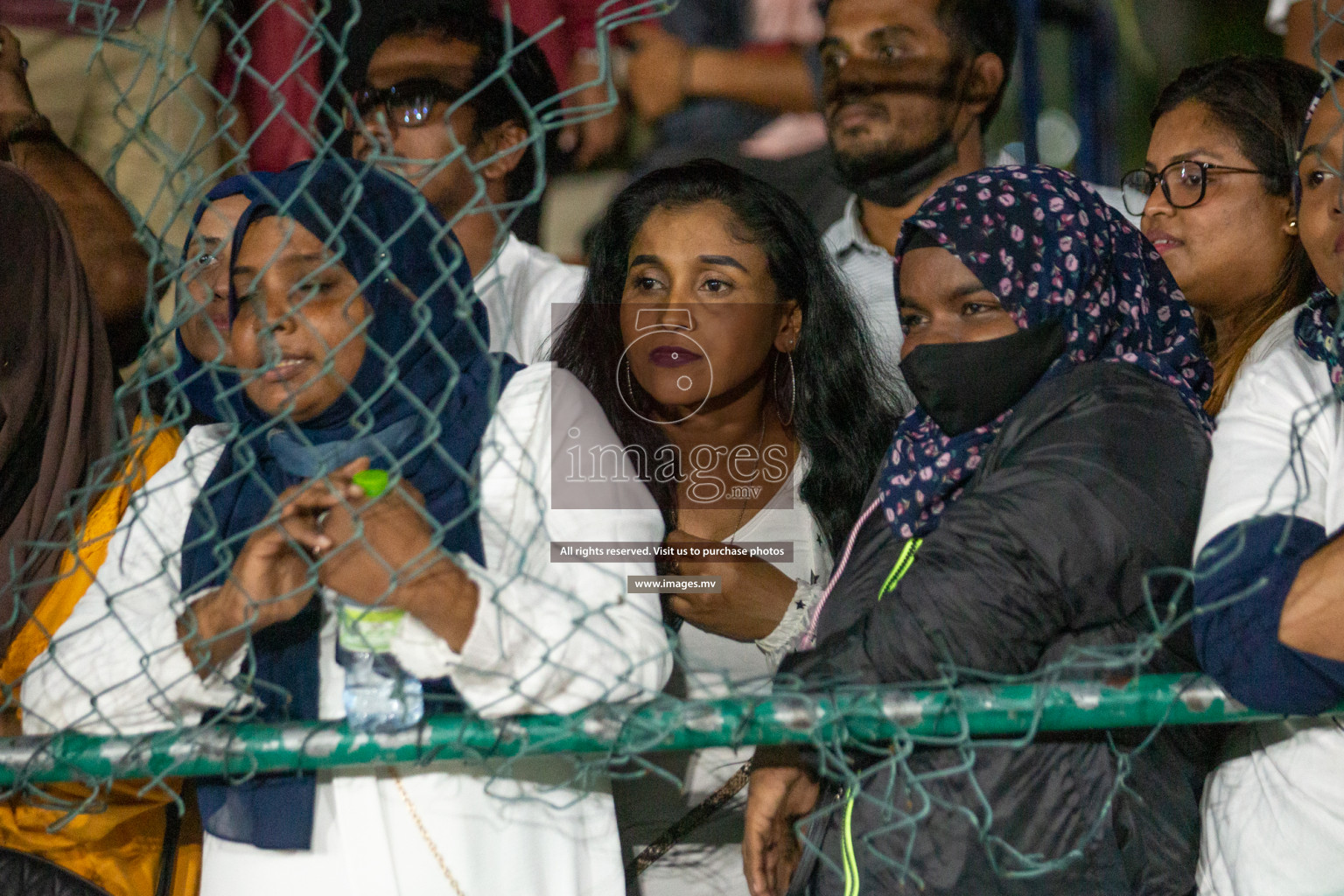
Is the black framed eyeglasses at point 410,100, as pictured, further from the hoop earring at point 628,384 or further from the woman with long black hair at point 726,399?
the hoop earring at point 628,384

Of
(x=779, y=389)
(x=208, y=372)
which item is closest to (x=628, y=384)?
(x=779, y=389)

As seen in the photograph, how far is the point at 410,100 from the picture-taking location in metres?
2.71

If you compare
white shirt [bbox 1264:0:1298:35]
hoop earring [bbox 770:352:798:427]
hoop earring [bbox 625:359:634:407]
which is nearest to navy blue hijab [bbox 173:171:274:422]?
hoop earring [bbox 625:359:634:407]

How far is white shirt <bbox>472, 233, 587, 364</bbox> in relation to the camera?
8.34 ft

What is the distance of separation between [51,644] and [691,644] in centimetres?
99

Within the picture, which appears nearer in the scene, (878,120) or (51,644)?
(51,644)

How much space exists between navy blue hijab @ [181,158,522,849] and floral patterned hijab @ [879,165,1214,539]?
2.07 ft

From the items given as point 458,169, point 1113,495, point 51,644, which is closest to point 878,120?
point 458,169

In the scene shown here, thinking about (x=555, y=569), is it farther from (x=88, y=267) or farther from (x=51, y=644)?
(x=88, y=267)

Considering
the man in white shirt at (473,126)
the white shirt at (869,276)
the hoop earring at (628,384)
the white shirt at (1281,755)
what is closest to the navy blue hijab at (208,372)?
the man in white shirt at (473,126)

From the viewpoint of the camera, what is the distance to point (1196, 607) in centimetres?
141

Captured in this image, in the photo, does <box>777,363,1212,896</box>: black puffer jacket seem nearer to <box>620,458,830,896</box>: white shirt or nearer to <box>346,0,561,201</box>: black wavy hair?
<box>620,458,830,896</box>: white shirt

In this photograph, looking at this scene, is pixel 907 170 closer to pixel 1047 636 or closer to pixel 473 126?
pixel 473 126

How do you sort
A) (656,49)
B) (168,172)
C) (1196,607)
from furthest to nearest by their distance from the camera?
1. (656,49)
2. (168,172)
3. (1196,607)
